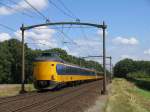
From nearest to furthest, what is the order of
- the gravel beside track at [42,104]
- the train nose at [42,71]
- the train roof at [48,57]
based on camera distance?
the gravel beside track at [42,104]
the train nose at [42,71]
the train roof at [48,57]

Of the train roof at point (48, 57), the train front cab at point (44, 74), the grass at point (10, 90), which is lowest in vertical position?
the grass at point (10, 90)

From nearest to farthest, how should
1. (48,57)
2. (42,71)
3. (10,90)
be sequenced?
(42,71) → (48,57) → (10,90)

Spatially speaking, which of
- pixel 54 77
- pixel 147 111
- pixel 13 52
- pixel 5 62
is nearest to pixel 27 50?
pixel 13 52

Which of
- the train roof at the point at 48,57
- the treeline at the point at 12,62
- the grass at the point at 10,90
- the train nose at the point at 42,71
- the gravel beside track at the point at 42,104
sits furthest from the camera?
the treeline at the point at 12,62

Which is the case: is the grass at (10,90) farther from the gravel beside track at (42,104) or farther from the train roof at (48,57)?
the gravel beside track at (42,104)

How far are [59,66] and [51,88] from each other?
292 centimetres

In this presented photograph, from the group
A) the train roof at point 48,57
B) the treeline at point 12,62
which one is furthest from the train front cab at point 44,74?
the treeline at point 12,62

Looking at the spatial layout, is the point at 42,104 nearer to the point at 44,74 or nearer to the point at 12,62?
the point at 44,74

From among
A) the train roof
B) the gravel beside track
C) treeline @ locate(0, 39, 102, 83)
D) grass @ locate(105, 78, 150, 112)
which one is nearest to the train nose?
the train roof

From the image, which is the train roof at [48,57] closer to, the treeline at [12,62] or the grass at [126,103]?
the grass at [126,103]

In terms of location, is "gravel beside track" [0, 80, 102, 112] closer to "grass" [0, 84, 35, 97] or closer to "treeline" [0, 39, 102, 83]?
"grass" [0, 84, 35, 97]

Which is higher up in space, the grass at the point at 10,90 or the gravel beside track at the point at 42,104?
the grass at the point at 10,90

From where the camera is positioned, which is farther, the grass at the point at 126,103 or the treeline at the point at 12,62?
the treeline at the point at 12,62

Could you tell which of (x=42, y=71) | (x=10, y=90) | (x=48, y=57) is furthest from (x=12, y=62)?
(x=42, y=71)
